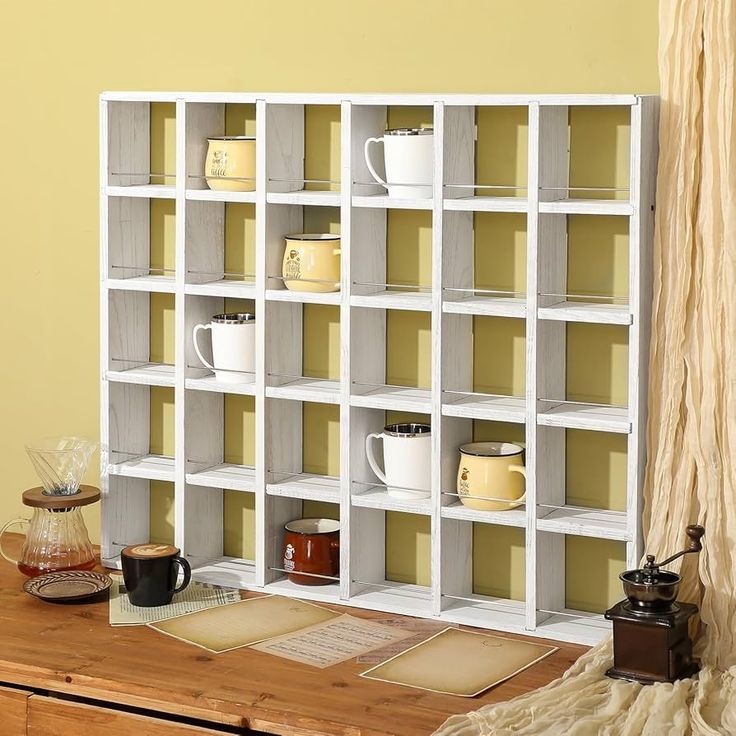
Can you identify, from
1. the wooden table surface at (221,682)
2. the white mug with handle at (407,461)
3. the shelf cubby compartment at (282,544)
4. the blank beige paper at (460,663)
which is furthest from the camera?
the shelf cubby compartment at (282,544)

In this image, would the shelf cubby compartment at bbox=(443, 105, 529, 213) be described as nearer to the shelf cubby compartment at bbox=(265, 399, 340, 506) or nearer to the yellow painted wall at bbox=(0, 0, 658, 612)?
the yellow painted wall at bbox=(0, 0, 658, 612)

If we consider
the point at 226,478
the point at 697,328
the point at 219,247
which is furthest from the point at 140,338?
the point at 697,328

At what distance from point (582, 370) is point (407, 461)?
339mm

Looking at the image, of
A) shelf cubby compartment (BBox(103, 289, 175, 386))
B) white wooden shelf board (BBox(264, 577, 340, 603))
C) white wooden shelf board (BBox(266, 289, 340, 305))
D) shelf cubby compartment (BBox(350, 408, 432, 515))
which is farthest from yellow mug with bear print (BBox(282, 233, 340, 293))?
white wooden shelf board (BBox(264, 577, 340, 603))

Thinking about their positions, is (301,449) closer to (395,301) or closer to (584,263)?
(395,301)

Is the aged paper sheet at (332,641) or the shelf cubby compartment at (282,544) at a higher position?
the shelf cubby compartment at (282,544)

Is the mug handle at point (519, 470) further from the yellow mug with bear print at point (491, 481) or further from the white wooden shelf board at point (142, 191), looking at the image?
the white wooden shelf board at point (142, 191)

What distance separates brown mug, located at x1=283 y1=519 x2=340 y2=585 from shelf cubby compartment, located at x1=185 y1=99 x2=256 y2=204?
0.62 m

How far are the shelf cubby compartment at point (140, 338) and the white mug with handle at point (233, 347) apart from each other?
0.33 feet

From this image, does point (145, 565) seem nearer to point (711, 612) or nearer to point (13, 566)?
point (13, 566)

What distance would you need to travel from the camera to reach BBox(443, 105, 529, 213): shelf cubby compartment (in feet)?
7.43

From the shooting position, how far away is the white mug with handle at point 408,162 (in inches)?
89.1

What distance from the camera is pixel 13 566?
2652 millimetres

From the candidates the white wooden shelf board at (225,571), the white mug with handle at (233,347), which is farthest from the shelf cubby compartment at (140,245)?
the white wooden shelf board at (225,571)
